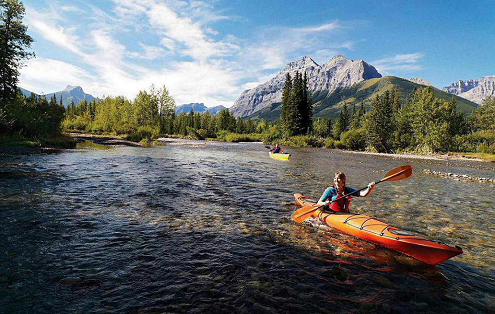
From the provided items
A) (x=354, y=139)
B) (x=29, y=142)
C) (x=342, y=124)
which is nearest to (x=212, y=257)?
(x=29, y=142)

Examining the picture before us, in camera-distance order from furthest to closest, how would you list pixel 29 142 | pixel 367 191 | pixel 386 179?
1. pixel 29 142
2. pixel 386 179
3. pixel 367 191

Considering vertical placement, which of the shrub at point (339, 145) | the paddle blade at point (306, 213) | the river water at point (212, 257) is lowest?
the river water at point (212, 257)

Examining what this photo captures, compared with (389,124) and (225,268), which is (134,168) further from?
(389,124)

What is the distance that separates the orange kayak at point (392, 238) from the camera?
848 cm

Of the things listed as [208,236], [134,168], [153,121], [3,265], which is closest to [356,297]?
[208,236]

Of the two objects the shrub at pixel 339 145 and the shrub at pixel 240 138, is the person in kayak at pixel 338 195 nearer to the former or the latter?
the shrub at pixel 339 145

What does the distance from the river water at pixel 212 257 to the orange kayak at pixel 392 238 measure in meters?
0.42

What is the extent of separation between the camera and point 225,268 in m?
8.45

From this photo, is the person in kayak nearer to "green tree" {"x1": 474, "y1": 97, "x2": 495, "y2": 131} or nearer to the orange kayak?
the orange kayak

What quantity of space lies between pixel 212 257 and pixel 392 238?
5.50 metres

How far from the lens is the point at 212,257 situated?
30.0 feet

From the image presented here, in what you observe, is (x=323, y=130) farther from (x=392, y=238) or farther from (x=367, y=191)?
(x=392, y=238)

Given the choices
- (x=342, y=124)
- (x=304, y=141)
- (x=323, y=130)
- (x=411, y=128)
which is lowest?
(x=304, y=141)

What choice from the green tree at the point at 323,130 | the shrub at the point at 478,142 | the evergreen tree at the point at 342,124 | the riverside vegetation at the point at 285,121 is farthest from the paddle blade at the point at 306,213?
the green tree at the point at 323,130
